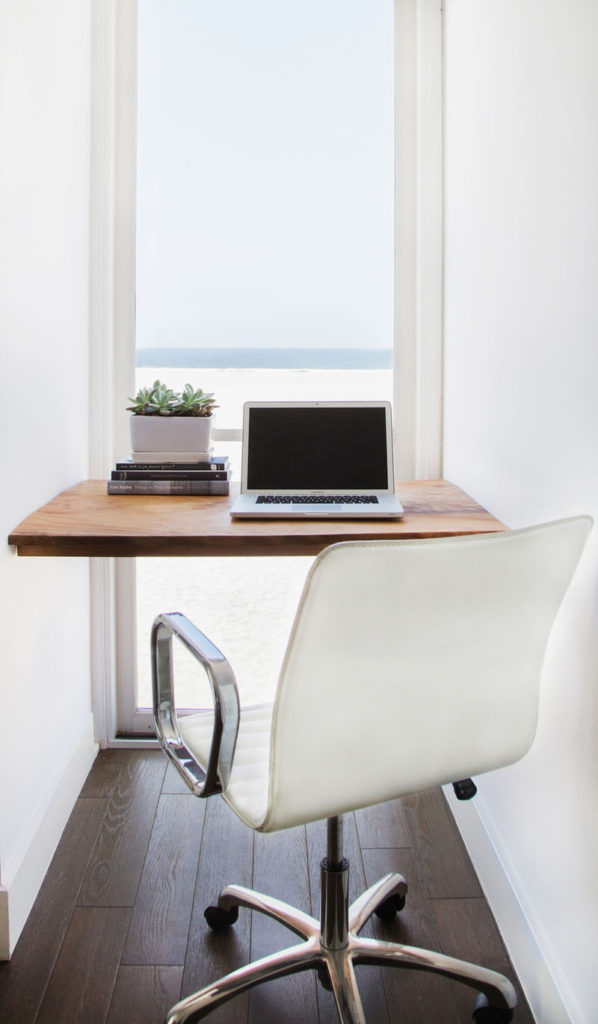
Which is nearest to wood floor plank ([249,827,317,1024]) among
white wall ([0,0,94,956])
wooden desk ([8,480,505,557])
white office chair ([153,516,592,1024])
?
white office chair ([153,516,592,1024])

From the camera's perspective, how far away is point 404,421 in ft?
7.81

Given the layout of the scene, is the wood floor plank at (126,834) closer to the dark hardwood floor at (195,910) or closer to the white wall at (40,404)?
the dark hardwood floor at (195,910)

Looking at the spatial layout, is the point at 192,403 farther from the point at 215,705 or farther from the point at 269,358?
the point at 215,705

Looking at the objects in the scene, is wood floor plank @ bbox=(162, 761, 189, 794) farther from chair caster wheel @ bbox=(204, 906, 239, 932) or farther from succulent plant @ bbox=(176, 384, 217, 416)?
succulent plant @ bbox=(176, 384, 217, 416)

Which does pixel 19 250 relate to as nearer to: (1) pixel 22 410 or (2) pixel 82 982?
(1) pixel 22 410

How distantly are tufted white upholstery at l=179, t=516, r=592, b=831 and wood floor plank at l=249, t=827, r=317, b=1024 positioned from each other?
0.52 m

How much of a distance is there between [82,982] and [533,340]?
147 centimetres

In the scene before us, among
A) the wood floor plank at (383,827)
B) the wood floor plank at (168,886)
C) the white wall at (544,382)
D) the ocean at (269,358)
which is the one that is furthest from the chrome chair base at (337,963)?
the ocean at (269,358)

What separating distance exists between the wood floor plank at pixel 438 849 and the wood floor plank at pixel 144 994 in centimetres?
58

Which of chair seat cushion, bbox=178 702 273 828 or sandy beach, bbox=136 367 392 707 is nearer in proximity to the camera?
chair seat cushion, bbox=178 702 273 828

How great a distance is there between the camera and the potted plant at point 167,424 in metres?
1.98

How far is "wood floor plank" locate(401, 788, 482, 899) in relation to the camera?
1.75 meters

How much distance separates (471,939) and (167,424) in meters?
1.33

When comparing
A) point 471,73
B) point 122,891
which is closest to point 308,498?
point 122,891
